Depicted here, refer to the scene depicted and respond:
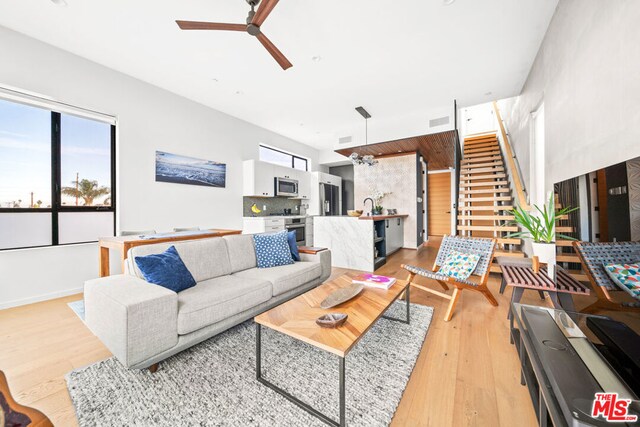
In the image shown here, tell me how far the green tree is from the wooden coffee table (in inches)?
130

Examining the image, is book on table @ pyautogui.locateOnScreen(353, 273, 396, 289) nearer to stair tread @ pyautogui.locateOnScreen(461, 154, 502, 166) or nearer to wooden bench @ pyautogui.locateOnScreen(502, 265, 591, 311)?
wooden bench @ pyautogui.locateOnScreen(502, 265, 591, 311)

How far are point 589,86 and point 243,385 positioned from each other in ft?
10.3

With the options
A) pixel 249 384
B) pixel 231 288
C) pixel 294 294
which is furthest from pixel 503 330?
pixel 231 288

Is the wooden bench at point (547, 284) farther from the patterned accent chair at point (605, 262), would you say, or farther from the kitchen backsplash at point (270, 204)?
the kitchen backsplash at point (270, 204)

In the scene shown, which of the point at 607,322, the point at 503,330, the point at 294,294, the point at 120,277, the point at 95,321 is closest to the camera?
the point at 607,322

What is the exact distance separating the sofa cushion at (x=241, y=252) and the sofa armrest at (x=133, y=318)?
2.97 feet

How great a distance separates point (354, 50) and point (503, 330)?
3.40 m

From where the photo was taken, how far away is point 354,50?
3016mm

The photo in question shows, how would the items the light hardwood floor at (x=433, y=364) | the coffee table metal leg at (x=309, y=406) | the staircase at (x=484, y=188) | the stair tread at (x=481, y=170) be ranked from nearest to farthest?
the coffee table metal leg at (x=309, y=406) < the light hardwood floor at (x=433, y=364) < the staircase at (x=484, y=188) < the stair tread at (x=481, y=170)

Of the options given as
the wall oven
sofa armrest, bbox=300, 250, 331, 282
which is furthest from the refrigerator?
sofa armrest, bbox=300, 250, 331, 282

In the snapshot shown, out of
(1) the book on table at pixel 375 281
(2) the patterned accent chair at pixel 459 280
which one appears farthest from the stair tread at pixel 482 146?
(1) the book on table at pixel 375 281

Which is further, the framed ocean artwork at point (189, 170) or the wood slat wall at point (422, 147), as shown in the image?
the wood slat wall at point (422, 147)

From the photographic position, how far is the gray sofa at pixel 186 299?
1.48 meters

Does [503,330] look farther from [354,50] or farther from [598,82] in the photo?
[354,50]
